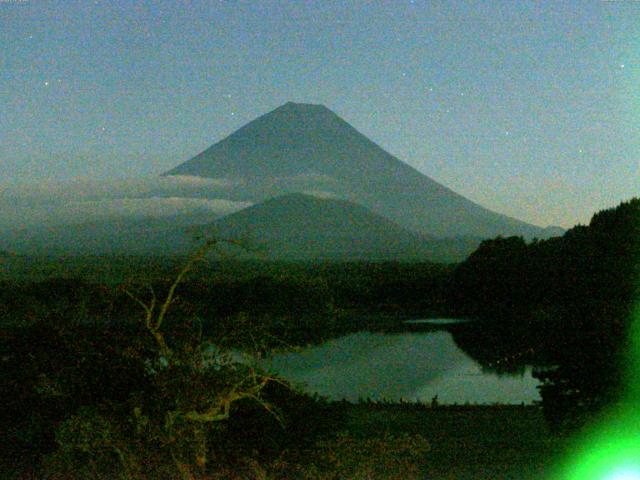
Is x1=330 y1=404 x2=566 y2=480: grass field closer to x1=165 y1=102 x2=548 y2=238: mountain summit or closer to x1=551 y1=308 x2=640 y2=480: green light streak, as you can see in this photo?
x1=551 y1=308 x2=640 y2=480: green light streak

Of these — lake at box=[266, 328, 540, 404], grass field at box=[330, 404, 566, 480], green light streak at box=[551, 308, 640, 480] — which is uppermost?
green light streak at box=[551, 308, 640, 480]

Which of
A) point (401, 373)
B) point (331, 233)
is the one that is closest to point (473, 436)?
point (401, 373)

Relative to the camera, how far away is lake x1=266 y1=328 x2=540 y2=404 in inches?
707

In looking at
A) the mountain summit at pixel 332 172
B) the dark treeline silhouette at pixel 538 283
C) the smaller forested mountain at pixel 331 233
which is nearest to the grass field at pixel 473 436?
the dark treeline silhouette at pixel 538 283

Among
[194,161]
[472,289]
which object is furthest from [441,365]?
[194,161]

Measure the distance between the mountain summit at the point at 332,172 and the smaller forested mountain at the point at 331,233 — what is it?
22.1 metres

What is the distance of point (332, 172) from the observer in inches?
7116

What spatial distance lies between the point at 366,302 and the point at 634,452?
35165mm

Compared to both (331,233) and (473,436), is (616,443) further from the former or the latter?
(331,233)

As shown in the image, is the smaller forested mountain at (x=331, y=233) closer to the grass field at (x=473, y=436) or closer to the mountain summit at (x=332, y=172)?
the mountain summit at (x=332, y=172)

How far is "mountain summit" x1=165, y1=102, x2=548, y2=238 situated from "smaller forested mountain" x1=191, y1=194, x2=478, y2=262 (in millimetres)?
22117

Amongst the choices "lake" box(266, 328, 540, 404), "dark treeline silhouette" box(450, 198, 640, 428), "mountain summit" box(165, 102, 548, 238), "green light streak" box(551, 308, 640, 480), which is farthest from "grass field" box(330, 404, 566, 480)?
"mountain summit" box(165, 102, 548, 238)

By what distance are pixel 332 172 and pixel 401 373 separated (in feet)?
524

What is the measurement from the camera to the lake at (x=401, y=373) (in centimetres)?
1795
